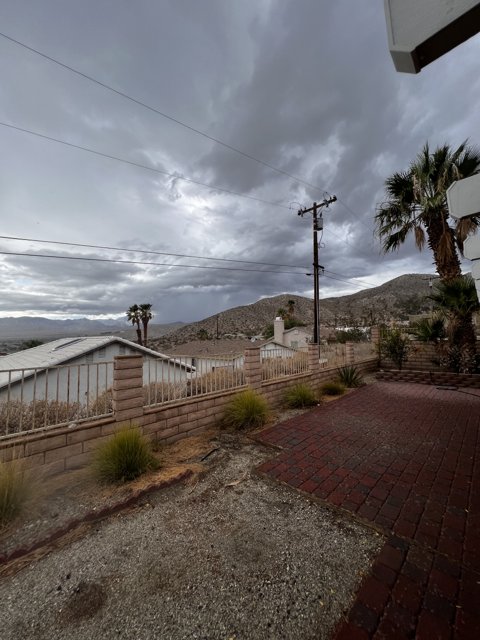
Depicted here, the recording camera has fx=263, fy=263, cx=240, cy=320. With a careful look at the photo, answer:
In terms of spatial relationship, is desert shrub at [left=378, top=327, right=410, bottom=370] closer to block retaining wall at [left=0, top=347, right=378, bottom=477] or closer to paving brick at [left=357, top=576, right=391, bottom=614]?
block retaining wall at [left=0, top=347, right=378, bottom=477]

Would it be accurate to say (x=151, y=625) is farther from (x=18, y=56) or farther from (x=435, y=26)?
(x=18, y=56)

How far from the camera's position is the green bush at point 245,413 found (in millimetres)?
5254

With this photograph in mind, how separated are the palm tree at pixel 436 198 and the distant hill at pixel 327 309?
50.9 meters

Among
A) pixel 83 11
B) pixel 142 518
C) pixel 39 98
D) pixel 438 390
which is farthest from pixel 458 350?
pixel 39 98

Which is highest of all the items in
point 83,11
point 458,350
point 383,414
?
point 83,11

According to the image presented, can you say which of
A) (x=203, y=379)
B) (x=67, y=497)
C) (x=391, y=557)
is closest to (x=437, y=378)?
(x=203, y=379)

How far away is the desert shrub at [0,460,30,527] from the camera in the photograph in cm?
262

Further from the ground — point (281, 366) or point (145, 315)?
point (145, 315)

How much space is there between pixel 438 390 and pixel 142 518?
918 centimetres

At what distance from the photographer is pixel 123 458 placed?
3383 millimetres

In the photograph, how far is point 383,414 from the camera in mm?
5957

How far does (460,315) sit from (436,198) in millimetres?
4045

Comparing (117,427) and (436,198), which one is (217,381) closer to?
(117,427)

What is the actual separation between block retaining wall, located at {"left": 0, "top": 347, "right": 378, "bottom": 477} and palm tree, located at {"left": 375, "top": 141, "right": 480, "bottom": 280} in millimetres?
8736
